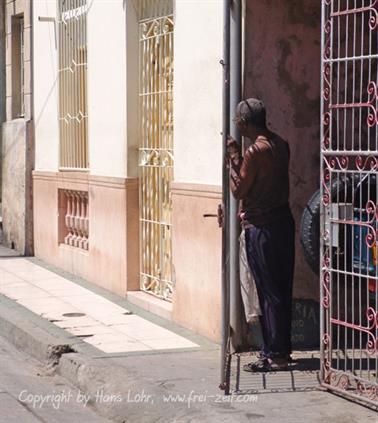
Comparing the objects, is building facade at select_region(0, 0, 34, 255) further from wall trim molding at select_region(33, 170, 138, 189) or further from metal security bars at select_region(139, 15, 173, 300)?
metal security bars at select_region(139, 15, 173, 300)

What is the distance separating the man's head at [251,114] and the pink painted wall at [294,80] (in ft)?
2.01

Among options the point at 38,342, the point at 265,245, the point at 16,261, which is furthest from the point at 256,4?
the point at 16,261

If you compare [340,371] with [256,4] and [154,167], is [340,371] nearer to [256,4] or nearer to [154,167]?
[256,4]

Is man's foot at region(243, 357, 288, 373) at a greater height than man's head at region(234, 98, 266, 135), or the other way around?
man's head at region(234, 98, 266, 135)

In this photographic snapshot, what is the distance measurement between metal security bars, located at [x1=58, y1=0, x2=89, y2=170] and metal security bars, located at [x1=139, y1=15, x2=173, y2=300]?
75.1 inches

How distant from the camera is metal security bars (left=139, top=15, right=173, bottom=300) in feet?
36.0

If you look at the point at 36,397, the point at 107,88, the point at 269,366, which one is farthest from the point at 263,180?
the point at 107,88

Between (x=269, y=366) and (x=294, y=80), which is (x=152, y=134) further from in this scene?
(x=269, y=366)

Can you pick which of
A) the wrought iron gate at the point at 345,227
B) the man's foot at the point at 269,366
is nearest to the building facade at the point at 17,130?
the man's foot at the point at 269,366

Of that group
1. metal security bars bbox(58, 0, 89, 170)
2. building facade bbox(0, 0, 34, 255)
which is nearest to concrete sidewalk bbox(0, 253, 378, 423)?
metal security bars bbox(58, 0, 89, 170)

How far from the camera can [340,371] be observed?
7555 millimetres

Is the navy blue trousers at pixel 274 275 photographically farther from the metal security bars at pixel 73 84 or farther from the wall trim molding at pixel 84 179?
the metal security bars at pixel 73 84

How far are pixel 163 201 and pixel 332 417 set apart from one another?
4.54 m

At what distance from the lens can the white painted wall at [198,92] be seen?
9.39 meters
